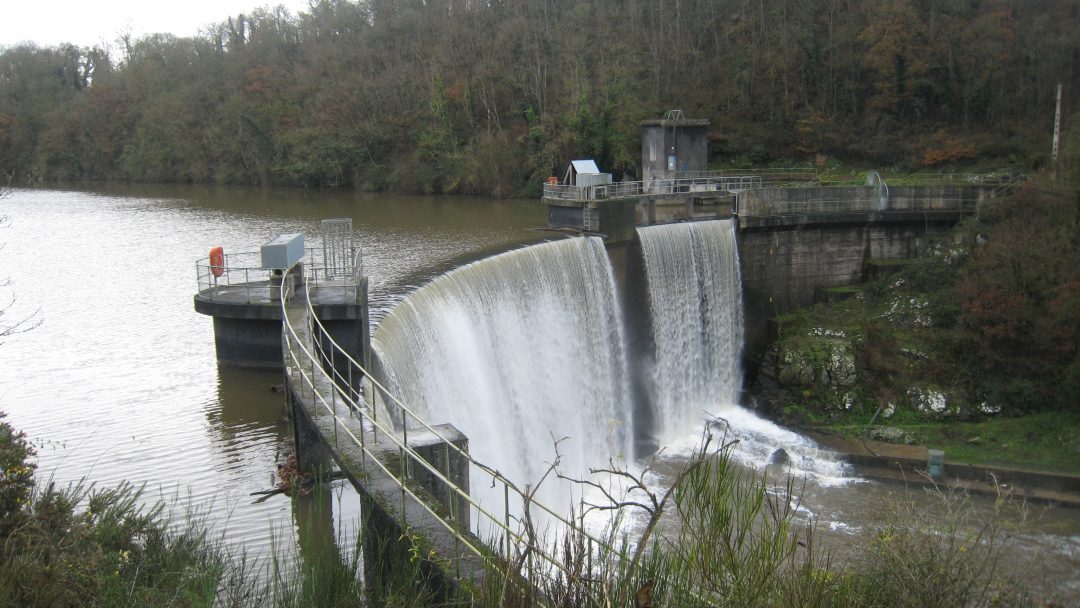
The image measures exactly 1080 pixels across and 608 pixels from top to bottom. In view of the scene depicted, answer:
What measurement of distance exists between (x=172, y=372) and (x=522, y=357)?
6682 mm

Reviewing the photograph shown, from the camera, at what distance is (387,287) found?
1773 centimetres

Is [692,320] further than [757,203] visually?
No

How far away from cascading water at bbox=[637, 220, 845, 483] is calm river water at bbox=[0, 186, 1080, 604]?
370 cm

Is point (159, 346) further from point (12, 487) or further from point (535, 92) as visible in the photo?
point (535, 92)

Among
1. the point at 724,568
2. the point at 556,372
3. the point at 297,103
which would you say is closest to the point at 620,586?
the point at 724,568

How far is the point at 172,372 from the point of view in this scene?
16.1 metres

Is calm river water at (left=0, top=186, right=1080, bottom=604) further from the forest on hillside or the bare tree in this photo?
the forest on hillside

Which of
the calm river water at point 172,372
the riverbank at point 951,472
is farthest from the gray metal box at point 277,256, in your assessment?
the riverbank at point 951,472

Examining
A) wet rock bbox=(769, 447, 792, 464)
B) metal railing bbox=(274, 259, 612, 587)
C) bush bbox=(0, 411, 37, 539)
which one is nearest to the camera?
metal railing bbox=(274, 259, 612, 587)

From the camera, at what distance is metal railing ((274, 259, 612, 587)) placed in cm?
543

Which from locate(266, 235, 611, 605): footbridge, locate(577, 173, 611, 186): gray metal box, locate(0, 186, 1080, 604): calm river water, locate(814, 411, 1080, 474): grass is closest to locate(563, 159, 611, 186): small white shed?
locate(577, 173, 611, 186): gray metal box

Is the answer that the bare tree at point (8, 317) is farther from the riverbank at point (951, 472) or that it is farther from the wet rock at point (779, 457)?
the riverbank at point (951, 472)

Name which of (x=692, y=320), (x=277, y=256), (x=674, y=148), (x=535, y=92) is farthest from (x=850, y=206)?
(x=535, y=92)

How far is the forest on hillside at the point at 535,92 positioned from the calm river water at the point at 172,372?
1114 centimetres
